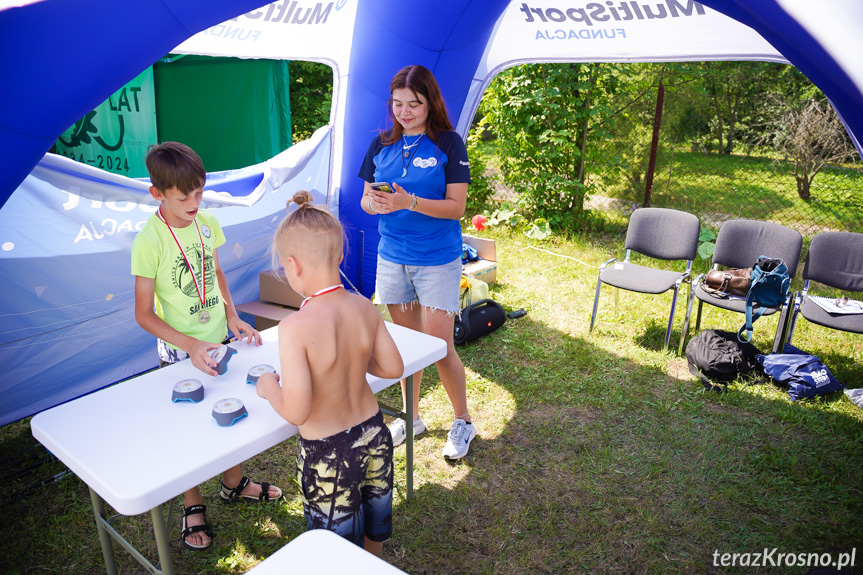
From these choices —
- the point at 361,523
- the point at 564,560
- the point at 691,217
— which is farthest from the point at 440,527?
the point at 691,217

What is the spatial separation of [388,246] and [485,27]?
7.02ft

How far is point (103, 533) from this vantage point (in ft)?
6.69

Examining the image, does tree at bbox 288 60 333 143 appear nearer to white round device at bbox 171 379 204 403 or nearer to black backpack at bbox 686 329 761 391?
black backpack at bbox 686 329 761 391

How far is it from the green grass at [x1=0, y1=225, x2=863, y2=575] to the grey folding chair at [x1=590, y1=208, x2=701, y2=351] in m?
0.48

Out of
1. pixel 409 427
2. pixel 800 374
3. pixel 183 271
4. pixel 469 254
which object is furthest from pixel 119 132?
pixel 800 374

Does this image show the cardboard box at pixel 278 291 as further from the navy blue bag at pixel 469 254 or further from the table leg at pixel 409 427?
the navy blue bag at pixel 469 254

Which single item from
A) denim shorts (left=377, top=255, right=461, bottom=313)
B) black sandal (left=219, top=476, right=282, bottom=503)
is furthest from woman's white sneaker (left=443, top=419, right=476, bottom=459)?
black sandal (left=219, top=476, right=282, bottom=503)

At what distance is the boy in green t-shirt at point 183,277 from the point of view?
2156 millimetres

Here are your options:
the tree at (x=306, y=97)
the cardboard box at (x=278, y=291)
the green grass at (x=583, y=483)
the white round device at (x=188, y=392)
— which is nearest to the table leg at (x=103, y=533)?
the green grass at (x=583, y=483)

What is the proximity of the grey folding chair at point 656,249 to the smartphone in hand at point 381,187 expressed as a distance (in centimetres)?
236

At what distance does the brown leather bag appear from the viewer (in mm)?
4090

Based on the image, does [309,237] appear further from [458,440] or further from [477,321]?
[477,321]

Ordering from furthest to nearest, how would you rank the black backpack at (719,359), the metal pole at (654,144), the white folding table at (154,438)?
the metal pole at (654,144) < the black backpack at (719,359) < the white folding table at (154,438)

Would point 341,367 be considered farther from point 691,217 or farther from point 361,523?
point 691,217
